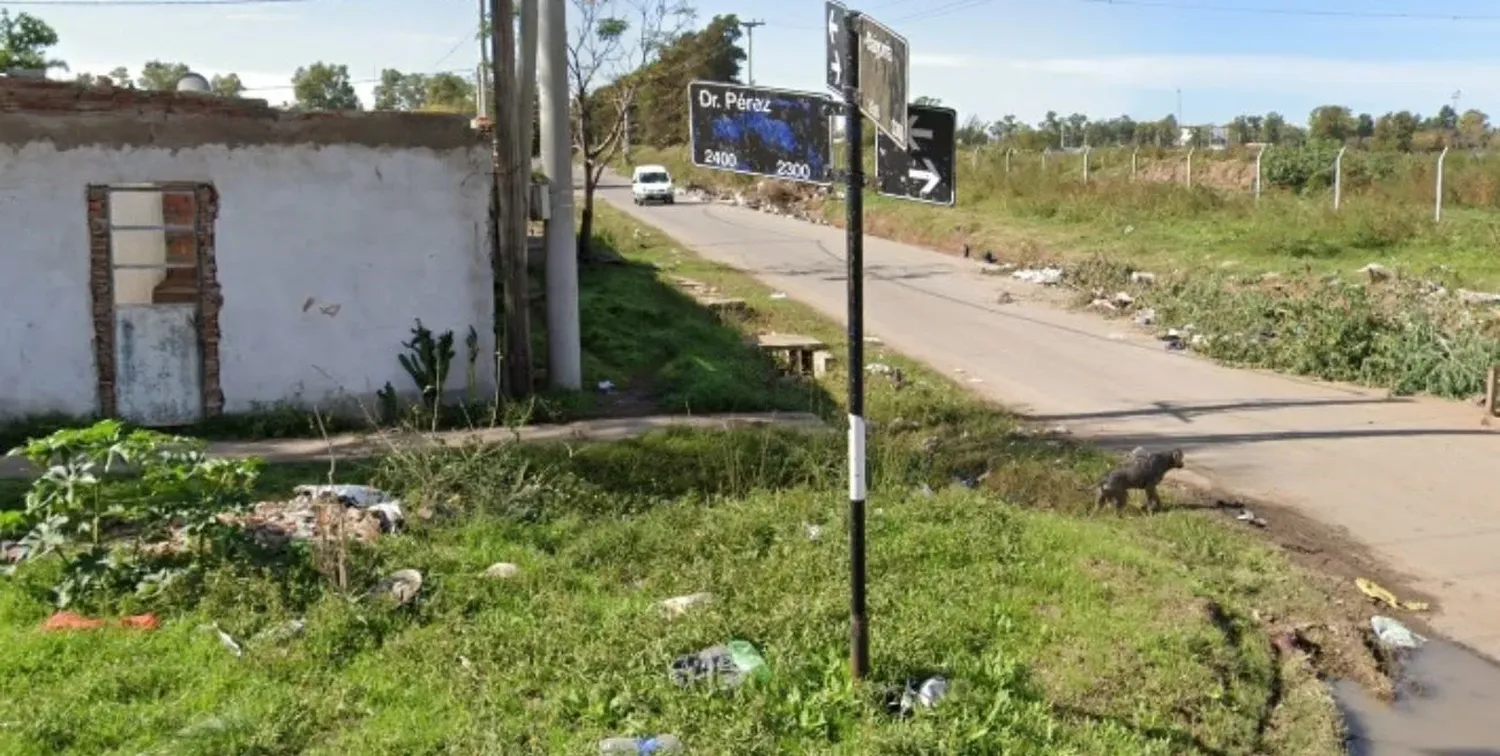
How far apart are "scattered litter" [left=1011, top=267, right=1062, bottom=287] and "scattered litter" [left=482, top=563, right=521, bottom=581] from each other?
15450 mm

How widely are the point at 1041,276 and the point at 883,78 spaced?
1755 centimetres

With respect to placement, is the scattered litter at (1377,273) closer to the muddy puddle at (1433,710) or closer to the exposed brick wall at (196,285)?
the muddy puddle at (1433,710)

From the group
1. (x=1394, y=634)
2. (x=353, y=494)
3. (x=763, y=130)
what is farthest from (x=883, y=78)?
(x=353, y=494)

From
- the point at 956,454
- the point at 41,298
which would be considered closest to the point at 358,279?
the point at 41,298

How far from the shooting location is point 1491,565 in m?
7.49

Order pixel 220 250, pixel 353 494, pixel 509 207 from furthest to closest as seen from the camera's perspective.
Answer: pixel 509 207
pixel 220 250
pixel 353 494

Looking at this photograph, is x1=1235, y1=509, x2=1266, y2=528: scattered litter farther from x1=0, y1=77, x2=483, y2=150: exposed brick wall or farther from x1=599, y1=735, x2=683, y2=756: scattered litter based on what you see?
x1=0, y1=77, x2=483, y2=150: exposed brick wall

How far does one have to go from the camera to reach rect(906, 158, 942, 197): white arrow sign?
14.5 feet

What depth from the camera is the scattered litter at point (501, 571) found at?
6449mm

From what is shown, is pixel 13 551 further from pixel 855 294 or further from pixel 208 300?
pixel 855 294

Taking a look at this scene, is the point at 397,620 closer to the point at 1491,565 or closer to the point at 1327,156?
the point at 1491,565

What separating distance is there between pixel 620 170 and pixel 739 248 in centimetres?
3591

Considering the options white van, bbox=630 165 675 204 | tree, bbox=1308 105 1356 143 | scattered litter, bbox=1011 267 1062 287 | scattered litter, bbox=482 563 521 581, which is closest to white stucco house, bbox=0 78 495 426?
scattered litter, bbox=482 563 521 581

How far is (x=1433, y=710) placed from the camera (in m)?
5.77
